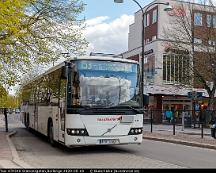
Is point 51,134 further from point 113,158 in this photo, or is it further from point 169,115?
point 169,115

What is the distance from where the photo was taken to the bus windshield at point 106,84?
15.4 m

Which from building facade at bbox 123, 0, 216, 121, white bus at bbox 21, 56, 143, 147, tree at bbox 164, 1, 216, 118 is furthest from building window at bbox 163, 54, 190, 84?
white bus at bbox 21, 56, 143, 147

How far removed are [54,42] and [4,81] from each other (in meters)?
3.31

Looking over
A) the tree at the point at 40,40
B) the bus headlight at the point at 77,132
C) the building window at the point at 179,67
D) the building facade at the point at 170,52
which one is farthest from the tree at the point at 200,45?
the bus headlight at the point at 77,132

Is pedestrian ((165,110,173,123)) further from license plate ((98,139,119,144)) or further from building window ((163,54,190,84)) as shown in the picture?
building window ((163,54,190,84))

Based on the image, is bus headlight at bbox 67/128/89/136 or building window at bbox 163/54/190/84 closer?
bus headlight at bbox 67/128/89/136

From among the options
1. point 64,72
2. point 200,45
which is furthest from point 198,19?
point 64,72

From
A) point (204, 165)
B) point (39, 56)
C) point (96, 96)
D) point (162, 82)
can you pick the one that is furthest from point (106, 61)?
point (162, 82)

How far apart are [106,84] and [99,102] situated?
26.3 inches

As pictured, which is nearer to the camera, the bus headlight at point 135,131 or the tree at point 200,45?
the bus headlight at point 135,131

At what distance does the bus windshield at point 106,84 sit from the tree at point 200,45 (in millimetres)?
26398

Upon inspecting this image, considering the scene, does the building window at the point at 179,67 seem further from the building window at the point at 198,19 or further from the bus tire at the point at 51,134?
the bus tire at the point at 51,134

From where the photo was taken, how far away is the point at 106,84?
15648mm

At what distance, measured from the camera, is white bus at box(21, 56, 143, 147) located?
15312 millimetres
